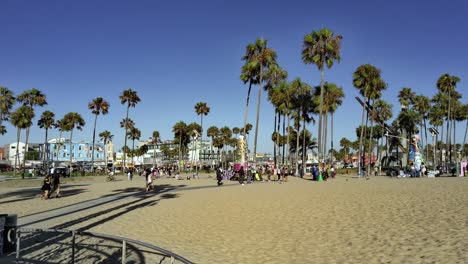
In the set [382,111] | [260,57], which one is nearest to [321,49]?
[260,57]

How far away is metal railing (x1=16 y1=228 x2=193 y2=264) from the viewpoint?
19.0 feet

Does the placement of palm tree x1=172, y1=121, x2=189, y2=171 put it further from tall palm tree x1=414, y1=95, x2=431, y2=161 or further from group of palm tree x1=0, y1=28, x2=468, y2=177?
tall palm tree x1=414, y1=95, x2=431, y2=161

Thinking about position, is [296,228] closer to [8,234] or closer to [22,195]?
[8,234]

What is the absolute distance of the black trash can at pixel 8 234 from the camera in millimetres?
7371

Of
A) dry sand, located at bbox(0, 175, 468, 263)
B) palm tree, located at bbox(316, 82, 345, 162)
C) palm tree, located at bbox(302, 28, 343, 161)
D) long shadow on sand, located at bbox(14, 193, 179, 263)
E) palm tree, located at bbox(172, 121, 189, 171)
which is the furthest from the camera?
palm tree, located at bbox(172, 121, 189, 171)

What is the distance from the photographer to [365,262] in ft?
24.8

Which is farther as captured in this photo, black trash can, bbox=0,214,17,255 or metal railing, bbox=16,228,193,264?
black trash can, bbox=0,214,17,255

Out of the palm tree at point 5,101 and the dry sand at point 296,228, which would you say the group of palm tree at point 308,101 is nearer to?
the palm tree at point 5,101

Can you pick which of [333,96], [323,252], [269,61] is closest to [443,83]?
[333,96]

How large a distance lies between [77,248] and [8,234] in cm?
203

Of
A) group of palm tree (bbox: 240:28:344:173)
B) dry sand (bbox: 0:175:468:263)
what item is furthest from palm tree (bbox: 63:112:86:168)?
dry sand (bbox: 0:175:468:263)

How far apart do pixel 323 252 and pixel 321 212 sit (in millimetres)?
5784

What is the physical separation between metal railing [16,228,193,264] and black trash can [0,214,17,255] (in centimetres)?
28

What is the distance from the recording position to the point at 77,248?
638 centimetres
